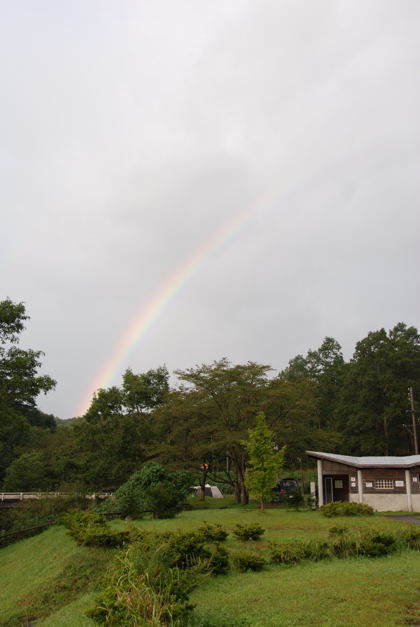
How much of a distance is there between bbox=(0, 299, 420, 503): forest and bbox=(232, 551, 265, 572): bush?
18957 mm

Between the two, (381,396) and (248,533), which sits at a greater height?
(381,396)

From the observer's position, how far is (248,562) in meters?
13.3

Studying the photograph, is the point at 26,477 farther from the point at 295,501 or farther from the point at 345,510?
the point at 345,510

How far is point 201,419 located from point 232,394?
327cm

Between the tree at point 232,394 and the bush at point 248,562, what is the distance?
2195 cm

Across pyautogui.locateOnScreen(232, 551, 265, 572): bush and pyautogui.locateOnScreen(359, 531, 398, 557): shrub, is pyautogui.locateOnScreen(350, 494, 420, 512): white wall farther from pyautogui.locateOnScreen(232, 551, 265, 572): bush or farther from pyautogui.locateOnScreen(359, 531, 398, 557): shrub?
pyautogui.locateOnScreen(232, 551, 265, 572): bush

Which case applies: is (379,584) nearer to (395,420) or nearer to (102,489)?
(102,489)

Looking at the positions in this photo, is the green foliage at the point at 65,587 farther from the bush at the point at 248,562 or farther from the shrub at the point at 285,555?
the shrub at the point at 285,555

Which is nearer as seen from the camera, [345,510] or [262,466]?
[345,510]

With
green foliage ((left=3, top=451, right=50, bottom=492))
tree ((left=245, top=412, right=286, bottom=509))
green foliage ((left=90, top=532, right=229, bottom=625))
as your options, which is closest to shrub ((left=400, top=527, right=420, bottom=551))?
green foliage ((left=90, top=532, right=229, bottom=625))

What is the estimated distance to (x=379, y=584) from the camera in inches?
413

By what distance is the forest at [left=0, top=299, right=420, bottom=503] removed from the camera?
34.8 m

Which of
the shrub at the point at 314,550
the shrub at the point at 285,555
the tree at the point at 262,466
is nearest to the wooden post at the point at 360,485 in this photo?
the tree at the point at 262,466

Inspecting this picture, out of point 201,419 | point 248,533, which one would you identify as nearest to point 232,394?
point 201,419
